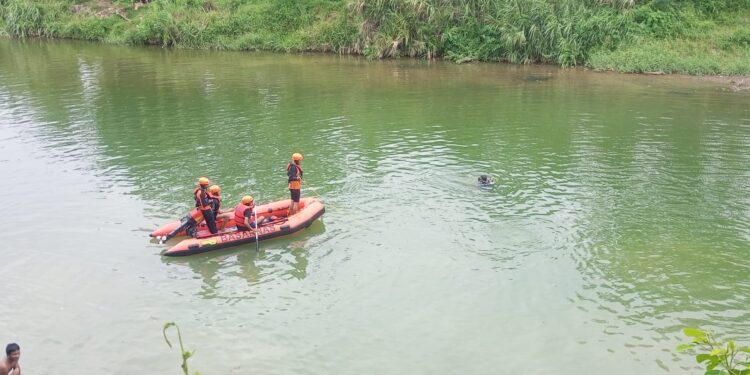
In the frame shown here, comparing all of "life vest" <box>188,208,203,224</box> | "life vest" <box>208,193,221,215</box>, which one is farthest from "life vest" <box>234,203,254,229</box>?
"life vest" <box>188,208,203,224</box>

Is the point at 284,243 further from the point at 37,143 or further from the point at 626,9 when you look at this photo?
the point at 626,9

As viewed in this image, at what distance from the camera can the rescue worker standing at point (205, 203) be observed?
13.3 meters

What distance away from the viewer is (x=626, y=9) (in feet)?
107

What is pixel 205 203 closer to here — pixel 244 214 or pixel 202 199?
pixel 202 199

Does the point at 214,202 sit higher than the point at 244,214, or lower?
higher

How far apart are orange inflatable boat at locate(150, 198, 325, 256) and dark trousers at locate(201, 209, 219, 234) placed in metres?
0.14

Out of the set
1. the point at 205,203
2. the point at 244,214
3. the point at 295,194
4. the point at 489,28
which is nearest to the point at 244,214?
the point at 244,214

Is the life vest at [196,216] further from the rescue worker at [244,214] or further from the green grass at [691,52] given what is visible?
the green grass at [691,52]

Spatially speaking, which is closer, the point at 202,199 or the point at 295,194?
the point at 202,199

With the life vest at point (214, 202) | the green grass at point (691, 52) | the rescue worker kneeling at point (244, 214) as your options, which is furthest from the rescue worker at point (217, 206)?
the green grass at point (691, 52)

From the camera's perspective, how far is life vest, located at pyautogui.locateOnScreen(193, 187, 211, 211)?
43.7ft

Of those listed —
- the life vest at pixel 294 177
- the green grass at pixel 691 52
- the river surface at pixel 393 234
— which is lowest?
the river surface at pixel 393 234

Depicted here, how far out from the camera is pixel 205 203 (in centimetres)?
1346

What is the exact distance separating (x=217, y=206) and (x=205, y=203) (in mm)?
448
